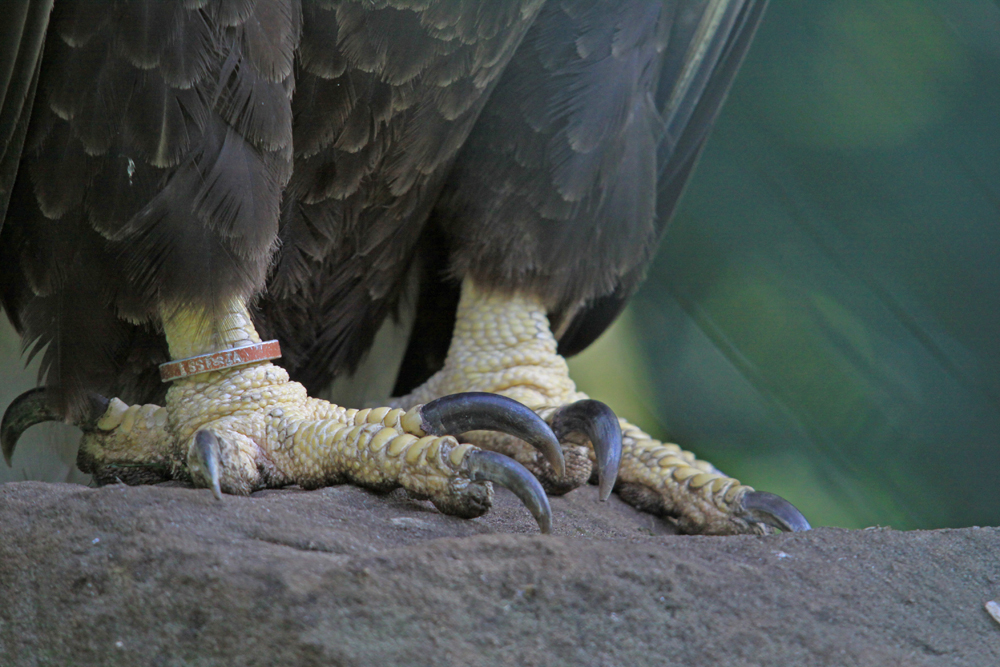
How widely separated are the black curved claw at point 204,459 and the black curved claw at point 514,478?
34 cm

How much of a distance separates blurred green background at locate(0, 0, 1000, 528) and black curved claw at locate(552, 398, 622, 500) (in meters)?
1.02

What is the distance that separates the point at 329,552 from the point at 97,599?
23 centimetres

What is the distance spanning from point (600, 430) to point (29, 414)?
3.14ft

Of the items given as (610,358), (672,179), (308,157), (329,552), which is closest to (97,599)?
(329,552)

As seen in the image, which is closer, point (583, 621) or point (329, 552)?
point (583, 621)

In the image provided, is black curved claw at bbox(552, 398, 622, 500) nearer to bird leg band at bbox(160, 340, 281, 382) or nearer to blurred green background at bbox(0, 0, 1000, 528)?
bird leg band at bbox(160, 340, 281, 382)

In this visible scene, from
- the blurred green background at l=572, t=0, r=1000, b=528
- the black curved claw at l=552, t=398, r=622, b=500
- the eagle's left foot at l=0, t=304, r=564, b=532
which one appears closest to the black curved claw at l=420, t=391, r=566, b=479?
the eagle's left foot at l=0, t=304, r=564, b=532

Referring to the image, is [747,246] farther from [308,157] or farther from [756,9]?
[308,157]

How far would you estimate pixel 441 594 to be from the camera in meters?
0.76

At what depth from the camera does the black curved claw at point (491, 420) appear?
121cm

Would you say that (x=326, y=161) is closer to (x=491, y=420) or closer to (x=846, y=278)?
(x=491, y=420)

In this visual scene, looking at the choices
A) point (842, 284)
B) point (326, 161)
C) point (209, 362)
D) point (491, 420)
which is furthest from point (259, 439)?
point (842, 284)

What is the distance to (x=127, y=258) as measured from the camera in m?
1.21

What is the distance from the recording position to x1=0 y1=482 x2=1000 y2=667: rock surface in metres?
0.73
